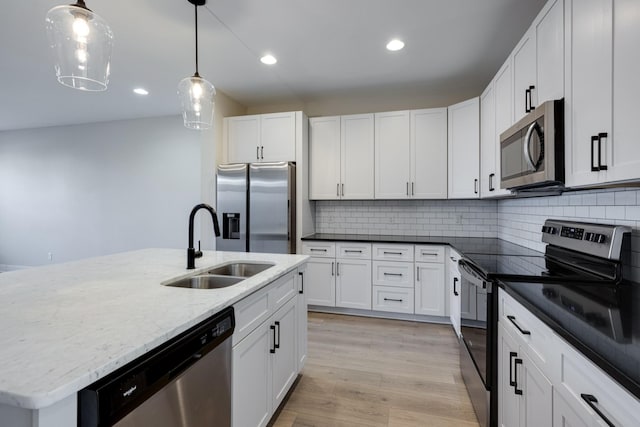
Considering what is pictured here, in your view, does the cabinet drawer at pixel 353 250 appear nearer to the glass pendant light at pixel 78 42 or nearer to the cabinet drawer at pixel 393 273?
the cabinet drawer at pixel 393 273

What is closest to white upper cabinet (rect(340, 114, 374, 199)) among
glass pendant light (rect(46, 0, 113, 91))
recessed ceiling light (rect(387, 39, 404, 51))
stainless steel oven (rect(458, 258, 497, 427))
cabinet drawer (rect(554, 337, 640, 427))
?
recessed ceiling light (rect(387, 39, 404, 51))

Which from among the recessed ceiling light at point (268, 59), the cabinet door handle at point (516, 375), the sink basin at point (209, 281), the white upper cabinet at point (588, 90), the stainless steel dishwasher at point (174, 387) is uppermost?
the recessed ceiling light at point (268, 59)

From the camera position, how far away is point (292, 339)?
79.5 inches

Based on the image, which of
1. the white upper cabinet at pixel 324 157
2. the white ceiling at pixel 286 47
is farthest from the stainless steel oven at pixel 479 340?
the white upper cabinet at pixel 324 157

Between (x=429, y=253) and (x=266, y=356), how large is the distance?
2312 mm

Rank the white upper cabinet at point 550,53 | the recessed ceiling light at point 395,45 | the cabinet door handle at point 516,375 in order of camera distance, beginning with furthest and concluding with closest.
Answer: the recessed ceiling light at point 395,45 → the white upper cabinet at point 550,53 → the cabinet door handle at point 516,375

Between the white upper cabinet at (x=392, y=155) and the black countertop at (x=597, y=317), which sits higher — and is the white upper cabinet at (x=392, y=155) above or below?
above

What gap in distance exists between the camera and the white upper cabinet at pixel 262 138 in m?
3.75

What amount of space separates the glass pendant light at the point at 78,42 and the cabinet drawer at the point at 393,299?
312 centimetres

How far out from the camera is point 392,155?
12.1ft

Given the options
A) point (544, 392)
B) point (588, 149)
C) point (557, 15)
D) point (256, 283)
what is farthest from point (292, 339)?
point (557, 15)

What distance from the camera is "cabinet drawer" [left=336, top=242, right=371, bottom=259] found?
3533 millimetres

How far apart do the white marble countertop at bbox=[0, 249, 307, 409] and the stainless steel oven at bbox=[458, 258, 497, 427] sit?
1.18 m

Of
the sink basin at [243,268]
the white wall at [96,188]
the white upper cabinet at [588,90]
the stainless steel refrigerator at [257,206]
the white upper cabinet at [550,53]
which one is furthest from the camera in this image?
the white wall at [96,188]
